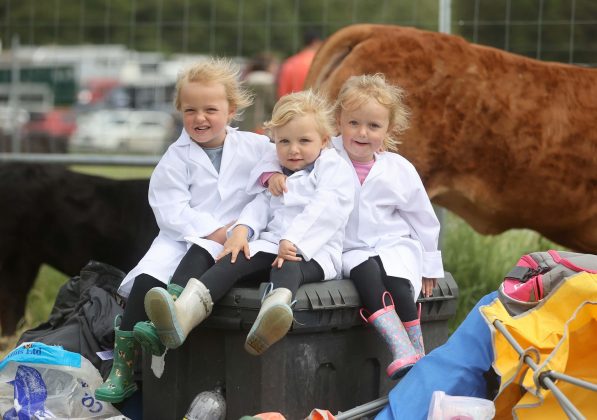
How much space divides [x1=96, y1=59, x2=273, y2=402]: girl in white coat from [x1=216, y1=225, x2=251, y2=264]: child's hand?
8 cm

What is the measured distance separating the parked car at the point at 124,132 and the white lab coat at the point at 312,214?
20.4 ft

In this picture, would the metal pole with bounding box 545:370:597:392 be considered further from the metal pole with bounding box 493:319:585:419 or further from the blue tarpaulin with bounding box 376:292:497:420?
the blue tarpaulin with bounding box 376:292:497:420

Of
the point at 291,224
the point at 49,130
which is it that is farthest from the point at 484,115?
the point at 49,130

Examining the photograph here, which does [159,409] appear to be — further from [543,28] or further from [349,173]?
[543,28]

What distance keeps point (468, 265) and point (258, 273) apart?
3209 mm

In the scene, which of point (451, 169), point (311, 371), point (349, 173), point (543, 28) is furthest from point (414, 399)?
point (543, 28)

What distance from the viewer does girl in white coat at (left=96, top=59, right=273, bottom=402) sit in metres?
3.87

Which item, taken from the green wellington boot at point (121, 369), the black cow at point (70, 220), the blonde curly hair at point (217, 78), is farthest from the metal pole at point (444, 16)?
the green wellington boot at point (121, 369)

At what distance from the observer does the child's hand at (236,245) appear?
3742 millimetres

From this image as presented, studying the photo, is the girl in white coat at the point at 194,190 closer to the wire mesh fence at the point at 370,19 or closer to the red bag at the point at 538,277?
the red bag at the point at 538,277

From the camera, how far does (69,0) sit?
1817cm

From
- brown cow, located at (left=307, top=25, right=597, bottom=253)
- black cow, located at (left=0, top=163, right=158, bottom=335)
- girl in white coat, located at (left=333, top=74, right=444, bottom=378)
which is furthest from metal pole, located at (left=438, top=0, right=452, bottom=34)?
girl in white coat, located at (left=333, top=74, right=444, bottom=378)

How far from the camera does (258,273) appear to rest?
3.81 metres

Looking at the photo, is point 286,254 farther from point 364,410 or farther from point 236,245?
point 364,410
